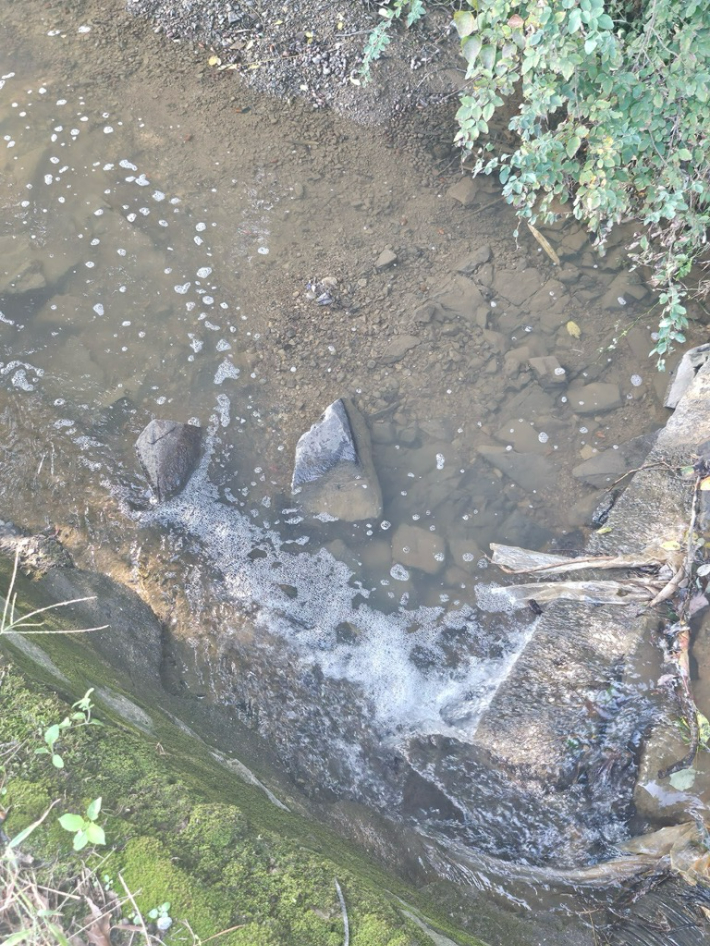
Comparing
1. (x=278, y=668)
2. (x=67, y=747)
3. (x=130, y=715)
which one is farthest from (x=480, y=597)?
(x=67, y=747)

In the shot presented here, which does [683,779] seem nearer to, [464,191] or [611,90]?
[611,90]

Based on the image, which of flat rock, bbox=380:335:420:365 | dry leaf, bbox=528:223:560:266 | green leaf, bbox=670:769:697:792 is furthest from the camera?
dry leaf, bbox=528:223:560:266

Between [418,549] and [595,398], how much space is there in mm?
1576

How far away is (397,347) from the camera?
4434 mm

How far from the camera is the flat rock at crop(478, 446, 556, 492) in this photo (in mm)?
4074

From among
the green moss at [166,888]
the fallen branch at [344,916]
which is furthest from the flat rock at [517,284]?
the green moss at [166,888]

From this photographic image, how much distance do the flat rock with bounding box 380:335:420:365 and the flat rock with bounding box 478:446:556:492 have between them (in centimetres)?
87

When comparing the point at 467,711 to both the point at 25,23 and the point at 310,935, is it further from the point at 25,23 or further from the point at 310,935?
the point at 25,23

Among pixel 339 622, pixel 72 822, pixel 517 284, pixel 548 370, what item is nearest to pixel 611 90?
pixel 517 284

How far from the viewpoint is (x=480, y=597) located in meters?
3.76

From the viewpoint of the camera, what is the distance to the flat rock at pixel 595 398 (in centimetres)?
425

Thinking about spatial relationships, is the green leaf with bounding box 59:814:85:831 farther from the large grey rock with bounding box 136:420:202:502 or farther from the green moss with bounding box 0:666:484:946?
the large grey rock with bounding box 136:420:202:502

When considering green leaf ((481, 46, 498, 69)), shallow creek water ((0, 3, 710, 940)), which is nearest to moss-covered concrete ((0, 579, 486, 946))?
shallow creek water ((0, 3, 710, 940))

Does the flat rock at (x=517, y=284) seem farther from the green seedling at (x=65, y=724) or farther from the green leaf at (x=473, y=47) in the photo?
the green seedling at (x=65, y=724)
